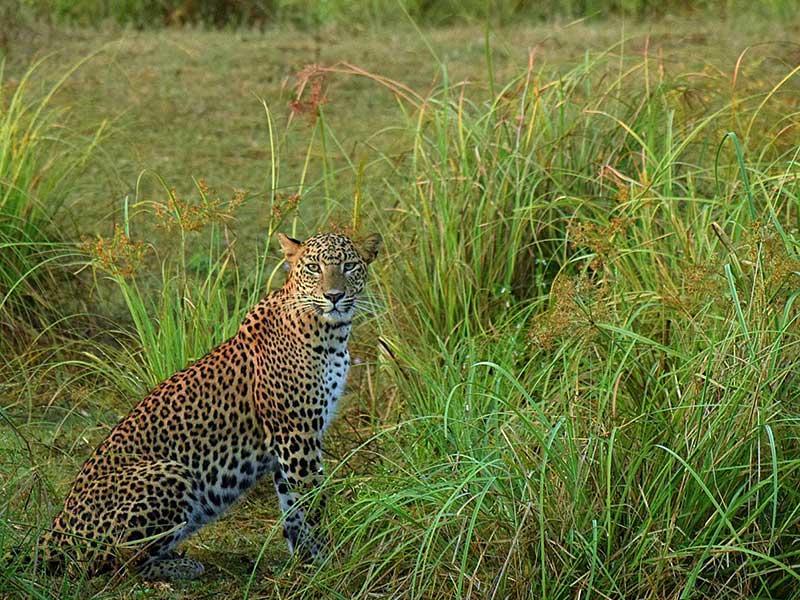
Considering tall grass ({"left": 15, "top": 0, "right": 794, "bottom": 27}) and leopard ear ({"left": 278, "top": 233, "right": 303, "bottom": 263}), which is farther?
tall grass ({"left": 15, "top": 0, "right": 794, "bottom": 27})

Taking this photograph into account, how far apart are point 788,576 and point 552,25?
9625 millimetres

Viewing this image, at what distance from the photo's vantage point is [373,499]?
472 cm

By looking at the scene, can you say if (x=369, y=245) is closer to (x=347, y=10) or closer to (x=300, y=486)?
(x=300, y=486)

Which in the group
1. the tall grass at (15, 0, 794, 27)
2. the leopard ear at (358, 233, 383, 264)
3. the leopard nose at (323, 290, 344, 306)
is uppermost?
the leopard ear at (358, 233, 383, 264)

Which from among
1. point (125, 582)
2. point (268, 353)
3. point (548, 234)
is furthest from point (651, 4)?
point (125, 582)

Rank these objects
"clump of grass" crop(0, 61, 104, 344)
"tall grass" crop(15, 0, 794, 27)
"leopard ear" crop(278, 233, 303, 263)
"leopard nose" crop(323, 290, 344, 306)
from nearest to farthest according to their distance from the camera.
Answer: "leopard nose" crop(323, 290, 344, 306) → "leopard ear" crop(278, 233, 303, 263) → "clump of grass" crop(0, 61, 104, 344) → "tall grass" crop(15, 0, 794, 27)

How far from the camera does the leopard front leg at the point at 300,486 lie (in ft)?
17.6

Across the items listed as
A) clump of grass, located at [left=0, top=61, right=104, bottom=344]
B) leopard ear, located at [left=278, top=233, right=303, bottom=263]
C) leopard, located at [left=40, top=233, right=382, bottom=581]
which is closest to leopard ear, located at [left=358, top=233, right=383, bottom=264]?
leopard, located at [left=40, top=233, right=382, bottom=581]

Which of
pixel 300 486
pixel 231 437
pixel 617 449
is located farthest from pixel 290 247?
pixel 617 449

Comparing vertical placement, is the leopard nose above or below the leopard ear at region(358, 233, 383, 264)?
below

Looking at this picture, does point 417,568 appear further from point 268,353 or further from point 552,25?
point 552,25

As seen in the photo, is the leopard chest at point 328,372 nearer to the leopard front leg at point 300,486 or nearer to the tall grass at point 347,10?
the leopard front leg at point 300,486

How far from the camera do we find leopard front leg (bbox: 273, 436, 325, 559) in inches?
211

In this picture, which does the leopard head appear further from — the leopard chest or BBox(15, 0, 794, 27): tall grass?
BBox(15, 0, 794, 27): tall grass
